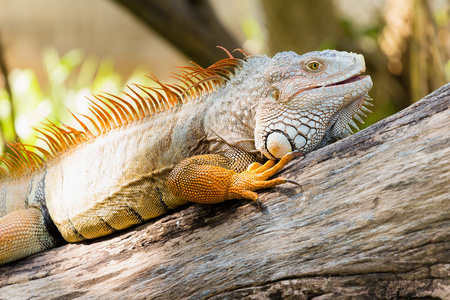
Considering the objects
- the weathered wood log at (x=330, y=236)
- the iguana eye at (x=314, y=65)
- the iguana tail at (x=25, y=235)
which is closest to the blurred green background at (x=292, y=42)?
the iguana tail at (x=25, y=235)

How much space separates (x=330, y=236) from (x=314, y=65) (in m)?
1.28

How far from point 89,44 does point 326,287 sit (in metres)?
19.0

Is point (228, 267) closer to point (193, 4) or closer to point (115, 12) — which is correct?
point (193, 4)

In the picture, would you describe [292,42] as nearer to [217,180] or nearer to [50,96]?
[50,96]

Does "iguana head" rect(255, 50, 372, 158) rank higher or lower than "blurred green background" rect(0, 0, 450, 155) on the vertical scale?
lower

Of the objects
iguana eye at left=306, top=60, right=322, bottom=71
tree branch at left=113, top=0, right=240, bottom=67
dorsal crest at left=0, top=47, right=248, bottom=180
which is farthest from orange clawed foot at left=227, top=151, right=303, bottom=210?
tree branch at left=113, top=0, right=240, bottom=67

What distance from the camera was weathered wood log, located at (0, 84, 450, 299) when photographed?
7.44 ft

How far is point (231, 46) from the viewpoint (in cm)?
782

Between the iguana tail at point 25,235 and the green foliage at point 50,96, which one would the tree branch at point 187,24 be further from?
the iguana tail at point 25,235

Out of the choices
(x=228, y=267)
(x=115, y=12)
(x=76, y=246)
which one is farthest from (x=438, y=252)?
(x=115, y=12)

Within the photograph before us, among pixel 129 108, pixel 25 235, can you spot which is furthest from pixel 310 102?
pixel 25 235

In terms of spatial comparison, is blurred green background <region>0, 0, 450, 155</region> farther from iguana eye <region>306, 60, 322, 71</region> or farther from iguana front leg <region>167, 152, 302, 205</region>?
iguana eye <region>306, 60, 322, 71</region>

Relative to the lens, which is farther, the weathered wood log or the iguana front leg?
the iguana front leg

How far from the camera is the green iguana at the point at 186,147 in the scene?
3033 mm
